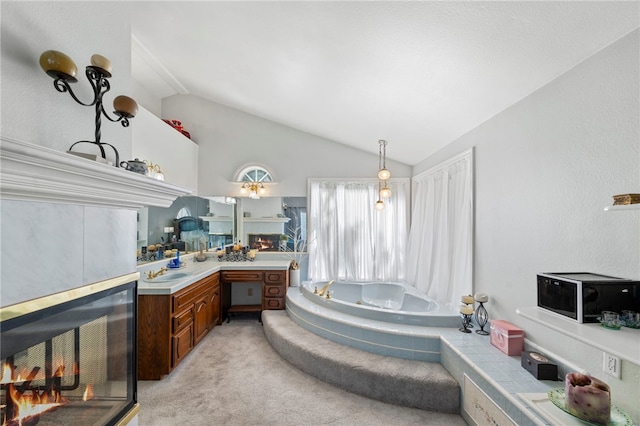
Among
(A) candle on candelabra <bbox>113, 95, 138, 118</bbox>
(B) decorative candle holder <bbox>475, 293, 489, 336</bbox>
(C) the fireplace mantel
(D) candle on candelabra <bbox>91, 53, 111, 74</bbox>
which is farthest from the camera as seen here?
(B) decorative candle holder <bbox>475, 293, 489, 336</bbox>

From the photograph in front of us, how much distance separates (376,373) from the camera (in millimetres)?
2113

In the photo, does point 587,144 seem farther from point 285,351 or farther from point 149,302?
point 149,302

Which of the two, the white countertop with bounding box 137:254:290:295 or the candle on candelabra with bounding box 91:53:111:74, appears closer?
the candle on candelabra with bounding box 91:53:111:74

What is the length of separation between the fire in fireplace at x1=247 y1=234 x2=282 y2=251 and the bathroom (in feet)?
9.43

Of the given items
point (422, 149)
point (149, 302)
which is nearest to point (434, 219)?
point (422, 149)

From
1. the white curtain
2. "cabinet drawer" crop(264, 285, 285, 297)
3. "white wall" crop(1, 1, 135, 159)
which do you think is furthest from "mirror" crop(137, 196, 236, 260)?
the white curtain

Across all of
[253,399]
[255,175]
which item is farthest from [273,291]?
[255,175]

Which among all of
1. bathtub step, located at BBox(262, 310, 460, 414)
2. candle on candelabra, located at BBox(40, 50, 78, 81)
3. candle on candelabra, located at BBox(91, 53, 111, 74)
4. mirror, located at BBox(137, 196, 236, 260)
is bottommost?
bathtub step, located at BBox(262, 310, 460, 414)

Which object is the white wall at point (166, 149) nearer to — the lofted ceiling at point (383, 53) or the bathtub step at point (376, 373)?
the lofted ceiling at point (383, 53)

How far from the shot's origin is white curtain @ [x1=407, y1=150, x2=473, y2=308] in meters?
2.62

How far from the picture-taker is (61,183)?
0.89 m

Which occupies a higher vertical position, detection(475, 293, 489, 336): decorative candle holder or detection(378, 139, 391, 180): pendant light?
detection(378, 139, 391, 180): pendant light

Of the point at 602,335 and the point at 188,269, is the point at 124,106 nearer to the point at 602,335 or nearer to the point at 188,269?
the point at 602,335

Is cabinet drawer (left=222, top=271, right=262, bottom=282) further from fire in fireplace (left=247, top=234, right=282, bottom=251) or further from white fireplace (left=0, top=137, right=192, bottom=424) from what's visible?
white fireplace (left=0, top=137, right=192, bottom=424)
